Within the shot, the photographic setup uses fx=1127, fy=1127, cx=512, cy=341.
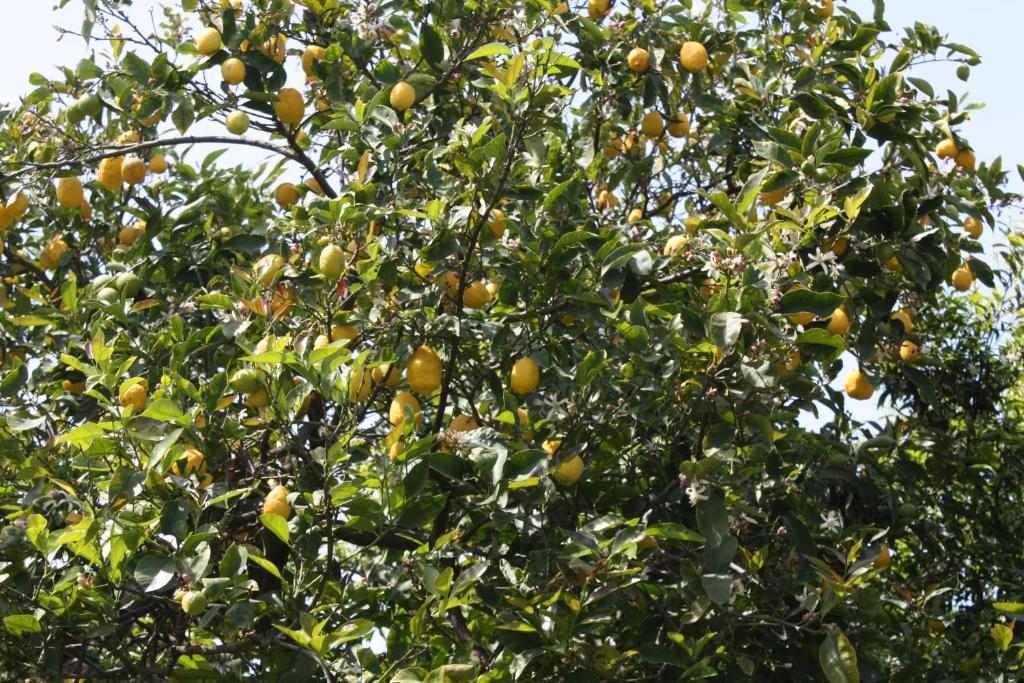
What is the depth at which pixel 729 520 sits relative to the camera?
276cm

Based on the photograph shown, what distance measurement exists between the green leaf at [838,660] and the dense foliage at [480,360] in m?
0.02

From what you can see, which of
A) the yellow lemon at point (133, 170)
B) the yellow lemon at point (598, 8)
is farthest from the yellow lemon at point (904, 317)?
the yellow lemon at point (133, 170)

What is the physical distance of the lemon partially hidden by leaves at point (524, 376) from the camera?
293 cm

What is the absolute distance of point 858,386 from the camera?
369 cm

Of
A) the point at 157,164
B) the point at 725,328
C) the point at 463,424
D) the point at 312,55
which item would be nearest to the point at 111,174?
the point at 157,164

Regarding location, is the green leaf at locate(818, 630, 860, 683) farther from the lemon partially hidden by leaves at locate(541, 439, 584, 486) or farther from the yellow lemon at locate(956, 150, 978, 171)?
the yellow lemon at locate(956, 150, 978, 171)

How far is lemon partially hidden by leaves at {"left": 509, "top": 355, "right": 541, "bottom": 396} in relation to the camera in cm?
293

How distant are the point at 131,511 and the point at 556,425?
3.63ft

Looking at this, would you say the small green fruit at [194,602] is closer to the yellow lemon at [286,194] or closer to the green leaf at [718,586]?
the green leaf at [718,586]

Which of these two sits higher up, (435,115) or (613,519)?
(435,115)

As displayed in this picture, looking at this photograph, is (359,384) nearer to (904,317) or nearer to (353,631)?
(353,631)

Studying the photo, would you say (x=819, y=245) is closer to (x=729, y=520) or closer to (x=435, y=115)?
(x=729, y=520)

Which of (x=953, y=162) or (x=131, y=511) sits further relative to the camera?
(x=953, y=162)

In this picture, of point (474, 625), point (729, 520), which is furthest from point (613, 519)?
point (474, 625)
